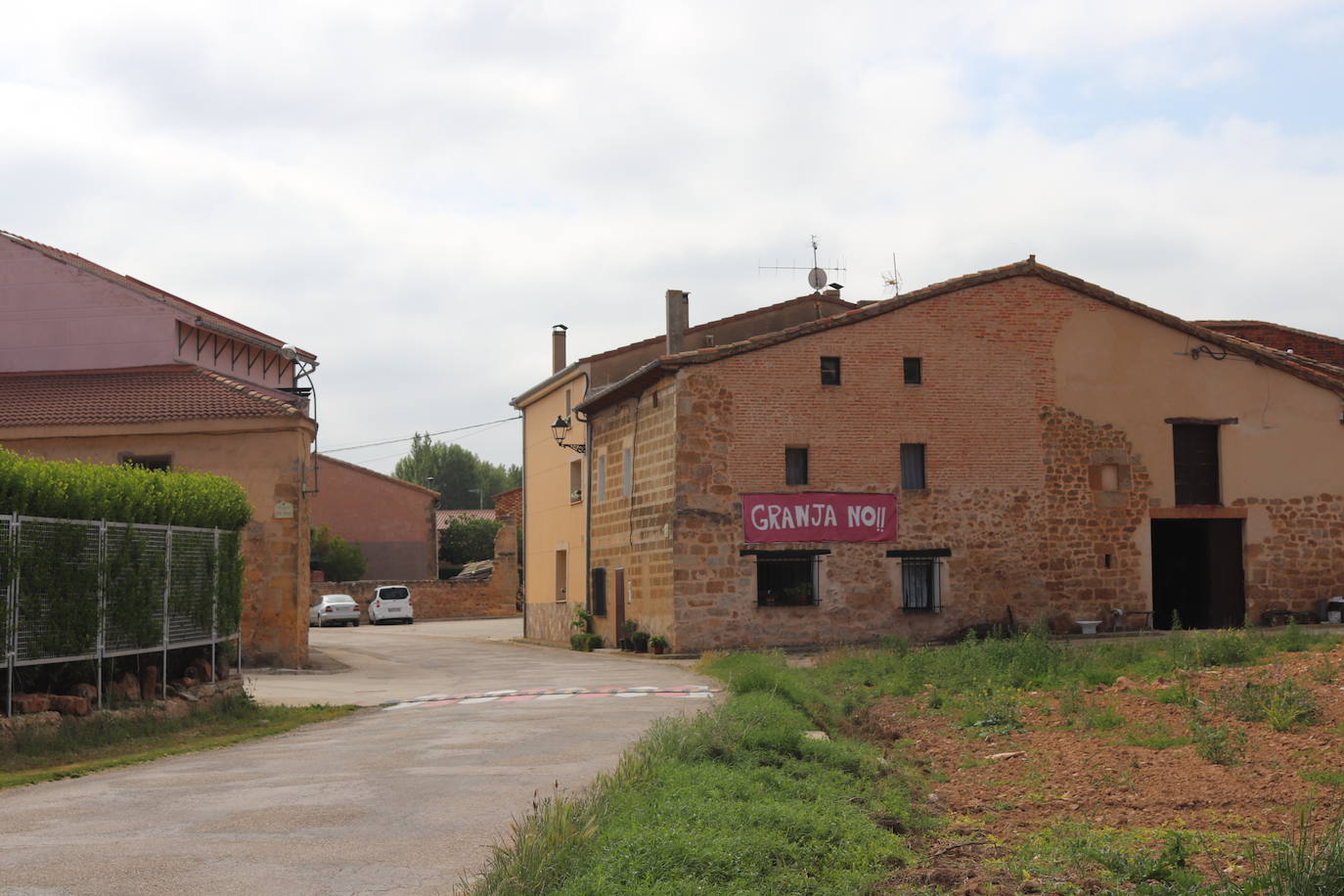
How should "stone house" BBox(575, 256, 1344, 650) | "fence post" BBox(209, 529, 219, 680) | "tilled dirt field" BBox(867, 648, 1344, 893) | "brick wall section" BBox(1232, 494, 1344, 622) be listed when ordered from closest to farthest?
"tilled dirt field" BBox(867, 648, 1344, 893)
"fence post" BBox(209, 529, 219, 680)
"stone house" BBox(575, 256, 1344, 650)
"brick wall section" BBox(1232, 494, 1344, 622)

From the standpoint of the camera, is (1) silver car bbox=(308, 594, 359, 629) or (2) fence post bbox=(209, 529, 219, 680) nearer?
(2) fence post bbox=(209, 529, 219, 680)

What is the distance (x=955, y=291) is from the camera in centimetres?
2694

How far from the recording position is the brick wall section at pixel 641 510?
2562 centimetres

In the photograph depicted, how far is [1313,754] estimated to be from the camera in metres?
9.04

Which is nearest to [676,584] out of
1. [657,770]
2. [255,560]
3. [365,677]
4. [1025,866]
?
[365,677]

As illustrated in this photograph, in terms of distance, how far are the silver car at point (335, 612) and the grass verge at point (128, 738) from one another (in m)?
33.1

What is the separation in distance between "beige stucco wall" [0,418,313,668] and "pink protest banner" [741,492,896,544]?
27.6 ft

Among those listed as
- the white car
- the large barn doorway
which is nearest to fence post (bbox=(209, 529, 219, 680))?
the large barn doorway

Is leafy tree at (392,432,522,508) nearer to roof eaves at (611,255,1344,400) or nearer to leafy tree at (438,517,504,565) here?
leafy tree at (438,517,504,565)

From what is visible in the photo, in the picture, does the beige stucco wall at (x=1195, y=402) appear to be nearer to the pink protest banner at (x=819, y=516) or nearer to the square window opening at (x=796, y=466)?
the pink protest banner at (x=819, y=516)

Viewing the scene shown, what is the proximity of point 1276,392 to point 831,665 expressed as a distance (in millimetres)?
14545

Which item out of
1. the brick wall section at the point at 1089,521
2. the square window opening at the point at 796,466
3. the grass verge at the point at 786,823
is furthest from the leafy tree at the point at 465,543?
the grass verge at the point at 786,823

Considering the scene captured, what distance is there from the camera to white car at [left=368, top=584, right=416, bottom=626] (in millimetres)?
49438

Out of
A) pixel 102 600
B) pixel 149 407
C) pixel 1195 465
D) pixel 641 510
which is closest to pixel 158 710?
pixel 102 600
